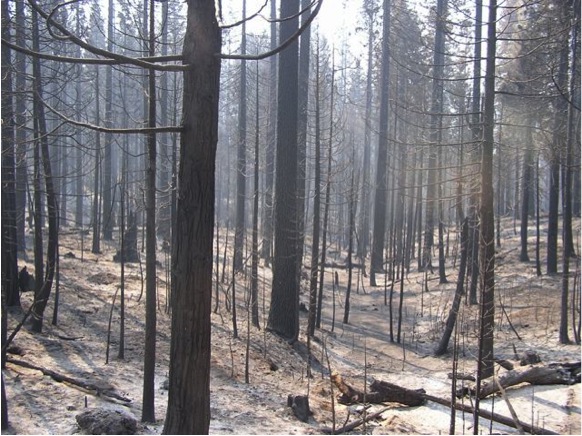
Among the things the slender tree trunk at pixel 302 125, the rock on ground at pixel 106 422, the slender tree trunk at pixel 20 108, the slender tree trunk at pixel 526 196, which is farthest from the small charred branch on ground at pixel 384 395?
the slender tree trunk at pixel 526 196

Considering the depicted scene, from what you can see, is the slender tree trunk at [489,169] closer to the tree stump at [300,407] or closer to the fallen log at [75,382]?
the tree stump at [300,407]

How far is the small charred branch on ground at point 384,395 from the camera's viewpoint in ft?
26.6

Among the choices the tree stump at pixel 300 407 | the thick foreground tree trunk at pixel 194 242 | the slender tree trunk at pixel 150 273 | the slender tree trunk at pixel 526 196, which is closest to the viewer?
the thick foreground tree trunk at pixel 194 242

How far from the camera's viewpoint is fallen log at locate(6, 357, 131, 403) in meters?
6.99

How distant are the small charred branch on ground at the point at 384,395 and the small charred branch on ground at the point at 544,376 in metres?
0.70

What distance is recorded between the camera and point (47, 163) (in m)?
8.67

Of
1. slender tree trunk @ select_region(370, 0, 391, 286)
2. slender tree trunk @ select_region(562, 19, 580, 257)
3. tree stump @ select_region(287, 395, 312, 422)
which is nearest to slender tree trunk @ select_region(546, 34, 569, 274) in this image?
slender tree trunk @ select_region(562, 19, 580, 257)

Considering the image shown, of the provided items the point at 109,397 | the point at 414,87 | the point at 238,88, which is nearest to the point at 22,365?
the point at 109,397

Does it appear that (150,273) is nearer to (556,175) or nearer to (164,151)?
(164,151)

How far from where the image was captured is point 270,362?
10.0 meters

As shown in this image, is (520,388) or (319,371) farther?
(319,371)

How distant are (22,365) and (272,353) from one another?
470 cm

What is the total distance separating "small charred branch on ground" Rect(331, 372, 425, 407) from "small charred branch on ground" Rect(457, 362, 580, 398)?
0.70m

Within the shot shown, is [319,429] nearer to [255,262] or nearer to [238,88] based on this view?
[255,262]
